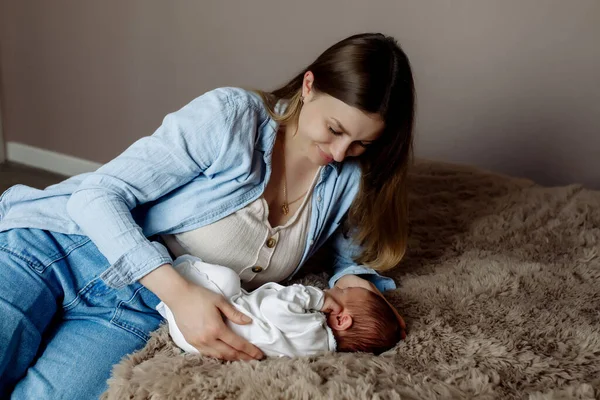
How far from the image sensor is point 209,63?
9.21 ft

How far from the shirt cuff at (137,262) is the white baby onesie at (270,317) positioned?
0.23 ft

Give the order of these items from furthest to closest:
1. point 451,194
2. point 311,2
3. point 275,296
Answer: point 311,2, point 451,194, point 275,296

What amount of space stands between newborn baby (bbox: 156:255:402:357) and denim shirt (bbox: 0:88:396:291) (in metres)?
0.10

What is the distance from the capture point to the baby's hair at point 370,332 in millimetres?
1165

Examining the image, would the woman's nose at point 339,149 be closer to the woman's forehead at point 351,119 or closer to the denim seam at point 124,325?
the woman's forehead at point 351,119

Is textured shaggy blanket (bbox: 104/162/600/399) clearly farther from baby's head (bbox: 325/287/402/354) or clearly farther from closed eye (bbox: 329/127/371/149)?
closed eye (bbox: 329/127/371/149)

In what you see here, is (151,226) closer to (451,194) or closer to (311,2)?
(451,194)

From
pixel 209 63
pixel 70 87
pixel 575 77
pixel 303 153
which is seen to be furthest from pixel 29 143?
pixel 575 77

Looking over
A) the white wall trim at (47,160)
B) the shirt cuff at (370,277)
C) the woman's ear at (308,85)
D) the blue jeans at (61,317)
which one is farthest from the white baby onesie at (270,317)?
the white wall trim at (47,160)

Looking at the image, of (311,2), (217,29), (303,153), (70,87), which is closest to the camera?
(303,153)

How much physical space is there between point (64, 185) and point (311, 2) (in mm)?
1545

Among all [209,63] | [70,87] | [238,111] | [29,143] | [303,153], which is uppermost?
[238,111]

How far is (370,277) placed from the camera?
1.49 m

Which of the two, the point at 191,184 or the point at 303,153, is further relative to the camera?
the point at 303,153
